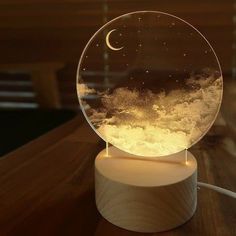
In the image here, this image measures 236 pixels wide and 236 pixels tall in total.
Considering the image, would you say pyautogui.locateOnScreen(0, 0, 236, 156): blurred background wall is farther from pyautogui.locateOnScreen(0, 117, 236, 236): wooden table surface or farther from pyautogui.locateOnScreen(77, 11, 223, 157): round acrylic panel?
pyautogui.locateOnScreen(77, 11, 223, 157): round acrylic panel

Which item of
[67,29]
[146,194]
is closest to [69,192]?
[146,194]

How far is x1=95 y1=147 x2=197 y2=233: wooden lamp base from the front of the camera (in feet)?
1.82

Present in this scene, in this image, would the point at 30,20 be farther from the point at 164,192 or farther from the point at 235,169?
the point at 164,192

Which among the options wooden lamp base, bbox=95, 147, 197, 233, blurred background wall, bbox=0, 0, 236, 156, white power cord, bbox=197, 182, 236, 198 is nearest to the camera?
wooden lamp base, bbox=95, 147, 197, 233

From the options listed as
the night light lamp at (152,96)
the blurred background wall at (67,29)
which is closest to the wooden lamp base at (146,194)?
the night light lamp at (152,96)

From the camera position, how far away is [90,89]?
24.9 inches

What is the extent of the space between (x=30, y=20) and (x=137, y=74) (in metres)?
1.49

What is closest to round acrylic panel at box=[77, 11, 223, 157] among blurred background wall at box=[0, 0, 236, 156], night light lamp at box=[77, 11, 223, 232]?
night light lamp at box=[77, 11, 223, 232]

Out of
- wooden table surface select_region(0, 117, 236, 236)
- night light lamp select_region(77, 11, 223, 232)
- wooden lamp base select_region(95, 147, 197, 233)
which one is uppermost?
night light lamp select_region(77, 11, 223, 232)

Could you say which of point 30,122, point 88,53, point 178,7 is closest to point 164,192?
point 88,53

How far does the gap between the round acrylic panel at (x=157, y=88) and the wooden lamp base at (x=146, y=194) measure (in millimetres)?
38

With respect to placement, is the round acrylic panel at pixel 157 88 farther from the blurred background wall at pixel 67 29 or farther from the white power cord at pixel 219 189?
the blurred background wall at pixel 67 29

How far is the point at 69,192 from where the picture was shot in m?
0.68

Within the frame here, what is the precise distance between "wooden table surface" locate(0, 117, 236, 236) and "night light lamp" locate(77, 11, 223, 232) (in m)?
0.03
